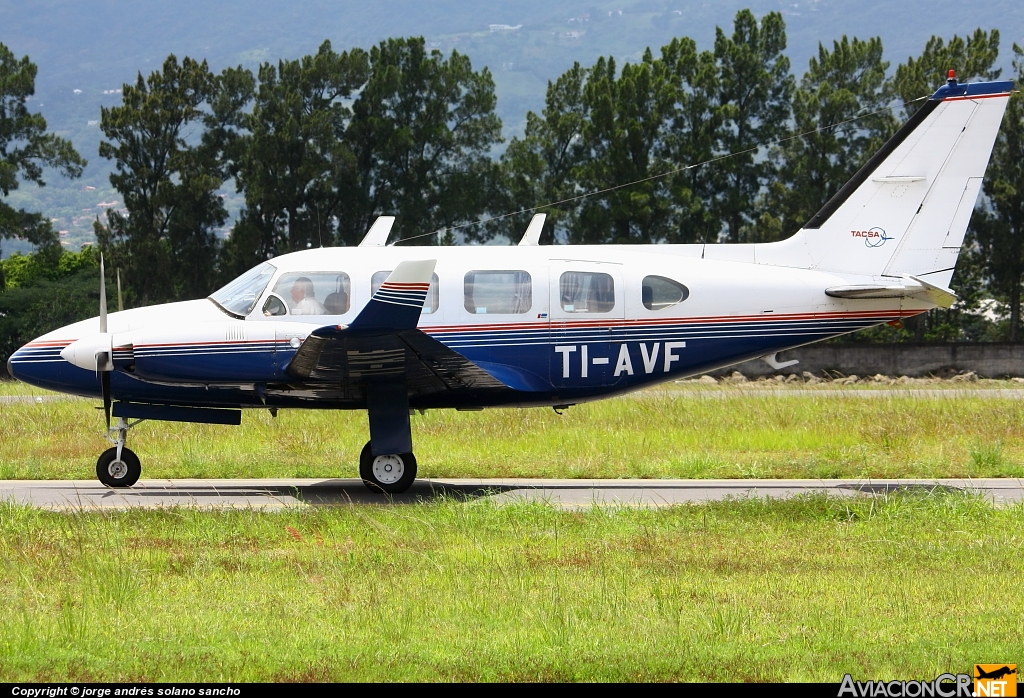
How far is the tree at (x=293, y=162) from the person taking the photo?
141 feet

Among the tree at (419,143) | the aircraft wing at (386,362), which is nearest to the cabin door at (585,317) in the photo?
the aircraft wing at (386,362)

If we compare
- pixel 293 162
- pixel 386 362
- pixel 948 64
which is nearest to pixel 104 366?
pixel 386 362

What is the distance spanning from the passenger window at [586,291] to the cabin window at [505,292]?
0.44 meters

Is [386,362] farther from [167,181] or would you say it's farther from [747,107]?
[747,107]

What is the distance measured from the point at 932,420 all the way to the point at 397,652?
1558cm

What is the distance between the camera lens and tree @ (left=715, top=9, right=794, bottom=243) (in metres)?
43.2

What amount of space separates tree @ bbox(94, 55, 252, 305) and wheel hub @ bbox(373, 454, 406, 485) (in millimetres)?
32413

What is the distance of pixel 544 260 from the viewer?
1407cm

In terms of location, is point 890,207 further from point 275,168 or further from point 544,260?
point 275,168

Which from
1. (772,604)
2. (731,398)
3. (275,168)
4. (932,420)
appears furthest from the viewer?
(275,168)

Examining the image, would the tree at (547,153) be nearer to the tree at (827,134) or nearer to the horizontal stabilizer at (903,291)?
the tree at (827,134)

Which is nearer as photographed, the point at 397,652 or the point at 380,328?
the point at 397,652

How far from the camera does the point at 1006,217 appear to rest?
40.7m

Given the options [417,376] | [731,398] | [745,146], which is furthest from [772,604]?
[745,146]
